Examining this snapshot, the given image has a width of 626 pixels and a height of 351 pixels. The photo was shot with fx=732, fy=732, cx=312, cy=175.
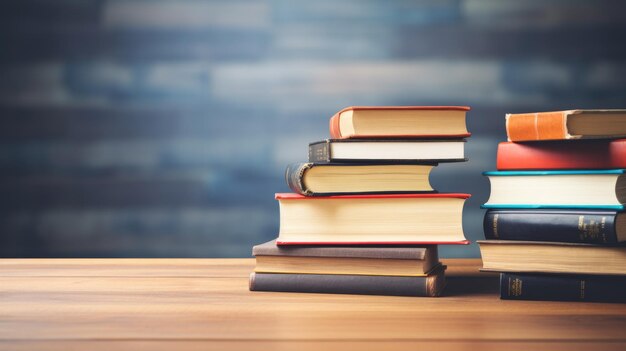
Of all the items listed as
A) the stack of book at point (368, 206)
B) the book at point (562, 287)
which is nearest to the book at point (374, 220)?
the stack of book at point (368, 206)

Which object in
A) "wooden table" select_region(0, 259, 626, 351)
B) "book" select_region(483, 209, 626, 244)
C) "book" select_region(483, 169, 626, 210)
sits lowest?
"wooden table" select_region(0, 259, 626, 351)

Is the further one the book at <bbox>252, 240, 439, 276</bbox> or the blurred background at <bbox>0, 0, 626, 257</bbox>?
the blurred background at <bbox>0, 0, 626, 257</bbox>

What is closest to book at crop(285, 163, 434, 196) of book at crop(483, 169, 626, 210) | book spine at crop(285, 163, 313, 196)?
book spine at crop(285, 163, 313, 196)

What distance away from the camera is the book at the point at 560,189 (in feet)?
3.54

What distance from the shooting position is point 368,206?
1176 mm

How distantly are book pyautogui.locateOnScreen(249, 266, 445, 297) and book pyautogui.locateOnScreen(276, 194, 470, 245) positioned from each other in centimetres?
6

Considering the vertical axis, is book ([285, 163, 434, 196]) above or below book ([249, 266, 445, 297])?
above

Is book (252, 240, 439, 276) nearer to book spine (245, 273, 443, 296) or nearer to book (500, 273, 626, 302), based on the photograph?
book spine (245, 273, 443, 296)

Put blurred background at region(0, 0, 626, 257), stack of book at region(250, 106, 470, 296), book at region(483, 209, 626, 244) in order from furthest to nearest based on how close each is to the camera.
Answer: blurred background at region(0, 0, 626, 257) → stack of book at region(250, 106, 470, 296) → book at region(483, 209, 626, 244)

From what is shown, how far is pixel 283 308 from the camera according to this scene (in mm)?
1021

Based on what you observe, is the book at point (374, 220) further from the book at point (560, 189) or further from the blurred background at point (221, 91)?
the blurred background at point (221, 91)

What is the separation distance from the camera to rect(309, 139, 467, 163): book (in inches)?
45.9

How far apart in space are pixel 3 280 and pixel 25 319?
16.1 inches

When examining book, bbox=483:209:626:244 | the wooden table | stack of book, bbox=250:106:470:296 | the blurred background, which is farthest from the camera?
the blurred background
